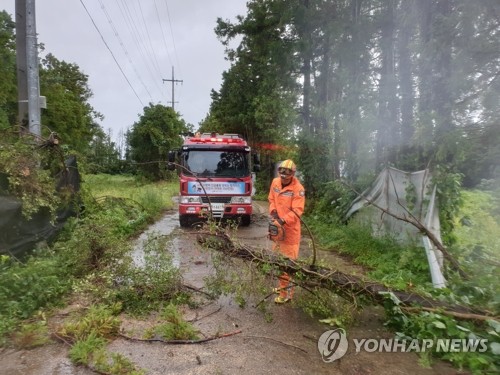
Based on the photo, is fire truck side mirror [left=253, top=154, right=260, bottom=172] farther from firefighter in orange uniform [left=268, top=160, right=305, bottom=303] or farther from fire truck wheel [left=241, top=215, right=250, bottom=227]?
firefighter in orange uniform [left=268, top=160, right=305, bottom=303]

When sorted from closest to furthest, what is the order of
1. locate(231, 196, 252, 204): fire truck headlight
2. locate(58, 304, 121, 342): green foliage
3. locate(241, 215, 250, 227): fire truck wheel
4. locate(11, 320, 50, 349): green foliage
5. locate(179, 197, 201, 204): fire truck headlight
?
locate(11, 320, 50, 349): green foliage
locate(58, 304, 121, 342): green foliage
locate(179, 197, 201, 204): fire truck headlight
locate(231, 196, 252, 204): fire truck headlight
locate(241, 215, 250, 227): fire truck wheel

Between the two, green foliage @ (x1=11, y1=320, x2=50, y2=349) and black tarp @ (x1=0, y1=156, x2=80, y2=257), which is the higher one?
black tarp @ (x1=0, y1=156, x2=80, y2=257)

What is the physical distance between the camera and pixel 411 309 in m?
3.47

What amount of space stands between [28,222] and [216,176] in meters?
4.65

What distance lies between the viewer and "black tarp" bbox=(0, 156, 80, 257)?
4805 mm

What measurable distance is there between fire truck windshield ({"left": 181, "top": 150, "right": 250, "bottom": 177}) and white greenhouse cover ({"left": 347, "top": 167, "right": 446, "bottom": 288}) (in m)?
3.26

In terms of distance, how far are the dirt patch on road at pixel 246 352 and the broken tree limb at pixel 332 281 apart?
456 millimetres

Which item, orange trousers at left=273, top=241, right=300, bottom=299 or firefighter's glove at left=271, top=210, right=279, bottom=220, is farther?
firefighter's glove at left=271, top=210, right=279, bottom=220

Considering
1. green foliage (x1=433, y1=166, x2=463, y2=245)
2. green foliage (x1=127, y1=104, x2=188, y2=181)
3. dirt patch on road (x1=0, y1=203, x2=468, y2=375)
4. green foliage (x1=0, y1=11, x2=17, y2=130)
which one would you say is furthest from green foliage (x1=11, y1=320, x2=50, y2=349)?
green foliage (x1=127, y1=104, x2=188, y2=181)

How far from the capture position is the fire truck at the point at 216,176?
29.5ft

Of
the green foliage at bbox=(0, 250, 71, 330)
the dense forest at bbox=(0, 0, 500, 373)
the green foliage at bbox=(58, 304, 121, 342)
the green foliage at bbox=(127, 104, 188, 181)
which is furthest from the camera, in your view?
the green foliage at bbox=(127, 104, 188, 181)

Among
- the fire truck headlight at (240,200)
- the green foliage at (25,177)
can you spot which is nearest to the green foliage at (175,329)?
the green foliage at (25,177)

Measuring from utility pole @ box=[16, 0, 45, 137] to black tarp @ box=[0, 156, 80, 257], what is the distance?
0.96 meters

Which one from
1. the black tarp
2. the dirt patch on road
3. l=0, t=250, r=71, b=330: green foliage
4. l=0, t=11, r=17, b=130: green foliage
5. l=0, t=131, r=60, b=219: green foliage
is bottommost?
the dirt patch on road
